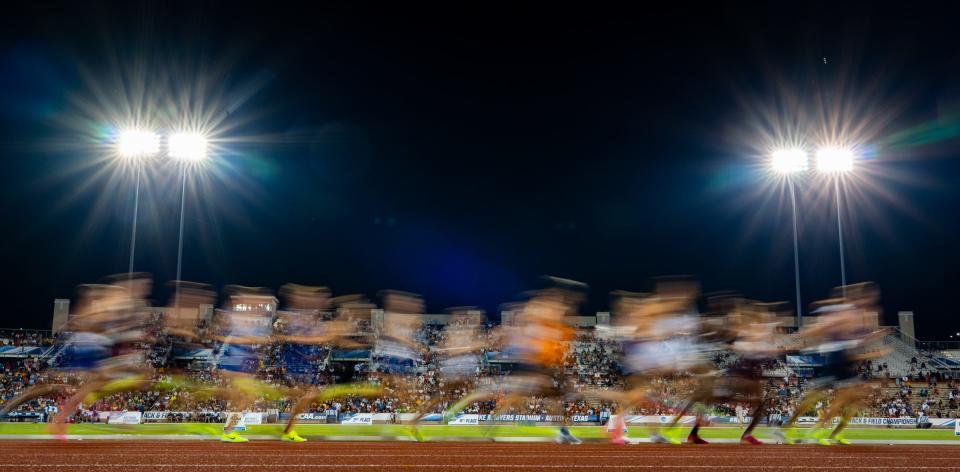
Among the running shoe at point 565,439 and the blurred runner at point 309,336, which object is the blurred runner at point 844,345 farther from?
the blurred runner at point 309,336

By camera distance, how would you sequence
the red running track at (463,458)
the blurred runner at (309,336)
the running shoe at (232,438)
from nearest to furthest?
the red running track at (463,458)
the running shoe at (232,438)
the blurred runner at (309,336)

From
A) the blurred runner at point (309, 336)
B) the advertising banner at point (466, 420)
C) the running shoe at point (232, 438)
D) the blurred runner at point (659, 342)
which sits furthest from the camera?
the advertising banner at point (466, 420)

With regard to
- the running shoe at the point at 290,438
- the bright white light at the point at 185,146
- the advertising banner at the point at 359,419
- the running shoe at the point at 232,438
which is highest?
the bright white light at the point at 185,146

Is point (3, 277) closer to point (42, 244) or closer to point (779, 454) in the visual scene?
point (42, 244)

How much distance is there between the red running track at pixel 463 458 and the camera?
6859 mm

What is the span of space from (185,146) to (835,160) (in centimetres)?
2860

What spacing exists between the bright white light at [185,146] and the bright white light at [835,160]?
2754 cm

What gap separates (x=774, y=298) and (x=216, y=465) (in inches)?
1425

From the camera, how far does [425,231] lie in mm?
36375

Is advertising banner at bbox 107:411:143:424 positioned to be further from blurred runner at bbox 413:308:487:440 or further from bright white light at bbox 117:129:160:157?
blurred runner at bbox 413:308:487:440

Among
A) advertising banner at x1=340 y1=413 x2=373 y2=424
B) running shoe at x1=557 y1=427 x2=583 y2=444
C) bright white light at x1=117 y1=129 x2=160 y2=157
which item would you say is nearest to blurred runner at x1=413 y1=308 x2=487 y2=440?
running shoe at x1=557 y1=427 x2=583 y2=444

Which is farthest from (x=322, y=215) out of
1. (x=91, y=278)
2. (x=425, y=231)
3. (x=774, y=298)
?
(x=774, y=298)

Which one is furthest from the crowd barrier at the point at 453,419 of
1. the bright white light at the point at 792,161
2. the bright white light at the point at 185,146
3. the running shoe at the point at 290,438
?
the bright white light at the point at 792,161

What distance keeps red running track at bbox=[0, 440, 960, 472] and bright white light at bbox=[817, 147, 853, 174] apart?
23368 mm
